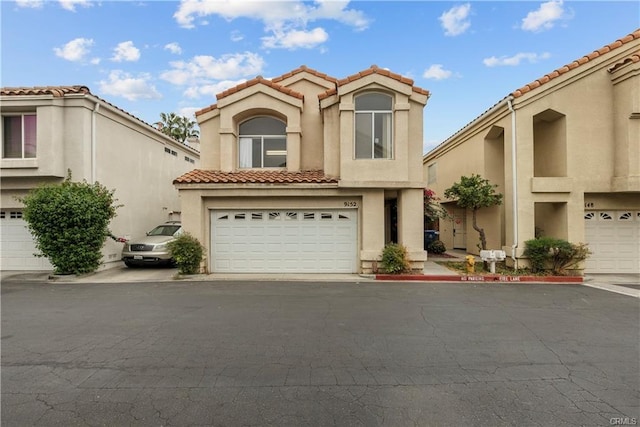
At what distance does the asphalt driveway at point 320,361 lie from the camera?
3.28 meters

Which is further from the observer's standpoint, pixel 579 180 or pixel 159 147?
pixel 159 147

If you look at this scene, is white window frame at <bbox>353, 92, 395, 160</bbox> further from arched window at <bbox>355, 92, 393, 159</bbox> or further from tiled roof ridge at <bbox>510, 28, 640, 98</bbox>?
tiled roof ridge at <bbox>510, 28, 640, 98</bbox>

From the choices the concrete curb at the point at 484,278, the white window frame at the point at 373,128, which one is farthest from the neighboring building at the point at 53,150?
→ the concrete curb at the point at 484,278

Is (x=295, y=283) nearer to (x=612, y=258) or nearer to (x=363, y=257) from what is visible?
(x=363, y=257)

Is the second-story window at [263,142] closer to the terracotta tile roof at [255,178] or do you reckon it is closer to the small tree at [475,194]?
the terracotta tile roof at [255,178]

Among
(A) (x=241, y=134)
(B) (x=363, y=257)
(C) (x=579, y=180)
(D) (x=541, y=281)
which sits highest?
(A) (x=241, y=134)

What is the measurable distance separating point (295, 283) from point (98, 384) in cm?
625

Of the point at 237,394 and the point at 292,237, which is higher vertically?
the point at 292,237

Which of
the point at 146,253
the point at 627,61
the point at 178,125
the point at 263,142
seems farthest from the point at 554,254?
the point at 178,125

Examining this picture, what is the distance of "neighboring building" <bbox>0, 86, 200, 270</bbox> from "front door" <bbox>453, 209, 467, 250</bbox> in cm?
1564

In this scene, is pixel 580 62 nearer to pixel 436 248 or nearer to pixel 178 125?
pixel 436 248

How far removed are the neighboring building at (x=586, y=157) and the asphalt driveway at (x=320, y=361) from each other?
424cm

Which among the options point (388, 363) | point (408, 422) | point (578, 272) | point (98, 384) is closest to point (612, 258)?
point (578, 272)

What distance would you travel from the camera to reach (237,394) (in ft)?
11.8
